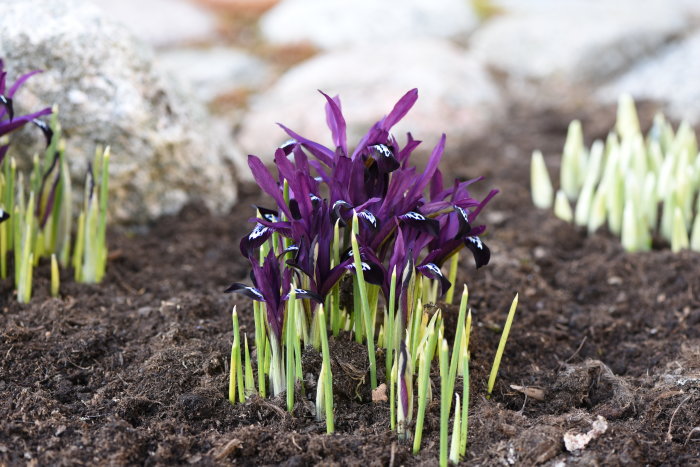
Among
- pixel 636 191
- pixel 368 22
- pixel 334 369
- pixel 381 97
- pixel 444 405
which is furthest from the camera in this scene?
pixel 368 22

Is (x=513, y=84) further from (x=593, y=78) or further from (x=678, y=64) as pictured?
(x=678, y=64)

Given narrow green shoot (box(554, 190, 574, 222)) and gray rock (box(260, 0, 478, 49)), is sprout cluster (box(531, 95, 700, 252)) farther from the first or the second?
gray rock (box(260, 0, 478, 49))

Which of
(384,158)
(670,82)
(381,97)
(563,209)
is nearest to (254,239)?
(384,158)

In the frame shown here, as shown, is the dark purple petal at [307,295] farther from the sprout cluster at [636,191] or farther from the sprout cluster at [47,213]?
the sprout cluster at [636,191]

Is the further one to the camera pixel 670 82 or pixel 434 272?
pixel 670 82

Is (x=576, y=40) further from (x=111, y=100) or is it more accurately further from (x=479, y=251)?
(x=479, y=251)
